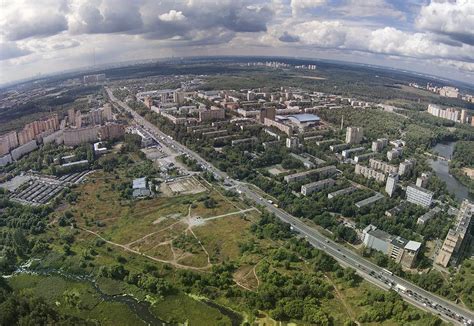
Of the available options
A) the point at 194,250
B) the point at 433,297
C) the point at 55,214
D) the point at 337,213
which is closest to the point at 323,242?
the point at 337,213

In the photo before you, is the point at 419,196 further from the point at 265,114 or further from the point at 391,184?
the point at 265,114

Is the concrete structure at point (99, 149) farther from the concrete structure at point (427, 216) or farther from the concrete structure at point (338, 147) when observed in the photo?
the concrete structure at point (427, 216)

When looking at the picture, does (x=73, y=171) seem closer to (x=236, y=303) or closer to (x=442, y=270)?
(x=236, y=303)

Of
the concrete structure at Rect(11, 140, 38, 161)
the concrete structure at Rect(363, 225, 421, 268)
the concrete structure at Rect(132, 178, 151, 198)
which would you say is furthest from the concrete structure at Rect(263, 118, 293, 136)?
the concrete structure at Rect(11, 140, 38, 161)

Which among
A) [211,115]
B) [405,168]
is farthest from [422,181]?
[211,115]

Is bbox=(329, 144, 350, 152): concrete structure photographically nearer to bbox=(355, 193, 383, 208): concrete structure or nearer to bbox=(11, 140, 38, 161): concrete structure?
bbox=(355, 193, 383, 208): concrete structure

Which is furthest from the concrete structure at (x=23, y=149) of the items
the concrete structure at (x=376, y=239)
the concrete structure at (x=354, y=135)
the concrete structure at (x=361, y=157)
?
the concrete structure at (x=354, y=135)
